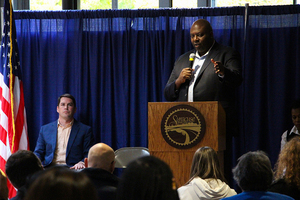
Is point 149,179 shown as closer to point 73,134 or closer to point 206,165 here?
point 206,165

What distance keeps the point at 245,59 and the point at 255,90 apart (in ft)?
1.40

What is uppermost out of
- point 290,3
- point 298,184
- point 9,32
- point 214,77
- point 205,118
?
point 290,3

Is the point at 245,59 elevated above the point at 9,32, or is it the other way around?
the point at 9,32

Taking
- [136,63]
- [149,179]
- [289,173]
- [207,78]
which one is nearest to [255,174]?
[289,173]

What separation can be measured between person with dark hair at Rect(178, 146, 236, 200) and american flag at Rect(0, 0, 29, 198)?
2.93 meters

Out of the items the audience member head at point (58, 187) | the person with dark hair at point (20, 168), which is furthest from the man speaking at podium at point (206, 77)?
the audience member head at point (58, 187)

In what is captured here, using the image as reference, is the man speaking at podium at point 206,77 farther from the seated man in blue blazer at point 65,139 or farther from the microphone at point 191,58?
the seated man in blue blazer at point 65,139

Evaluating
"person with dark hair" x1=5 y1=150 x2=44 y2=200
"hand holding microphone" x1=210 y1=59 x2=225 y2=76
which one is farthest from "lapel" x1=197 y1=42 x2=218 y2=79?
"person with dark hair" x1=5 y1=150 x2=44 y2=200

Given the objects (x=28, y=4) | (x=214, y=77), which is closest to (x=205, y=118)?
(x=214, y=77)

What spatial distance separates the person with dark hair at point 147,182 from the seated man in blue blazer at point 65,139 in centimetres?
367

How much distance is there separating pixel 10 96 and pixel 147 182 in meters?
4.16

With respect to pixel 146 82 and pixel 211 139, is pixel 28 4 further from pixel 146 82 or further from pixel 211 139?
pixel 211 139

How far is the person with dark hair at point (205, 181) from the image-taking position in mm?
2535

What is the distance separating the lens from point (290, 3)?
5.37 m
